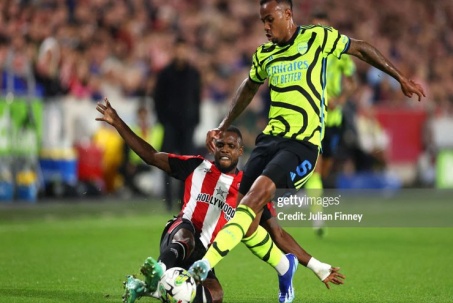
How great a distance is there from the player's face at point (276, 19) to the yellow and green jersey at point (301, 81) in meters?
0.12

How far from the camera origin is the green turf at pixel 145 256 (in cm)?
800

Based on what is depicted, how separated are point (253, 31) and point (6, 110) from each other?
886 centimetres

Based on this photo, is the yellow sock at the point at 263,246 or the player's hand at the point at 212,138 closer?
the yellow sock at the point at 263,246

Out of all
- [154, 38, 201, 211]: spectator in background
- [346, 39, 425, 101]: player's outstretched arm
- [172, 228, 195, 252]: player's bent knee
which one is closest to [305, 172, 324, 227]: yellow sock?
[154, 38, 201, 211]: spectator in background

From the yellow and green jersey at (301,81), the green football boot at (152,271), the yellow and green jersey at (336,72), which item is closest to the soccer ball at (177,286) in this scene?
the green football boot at (152,271)

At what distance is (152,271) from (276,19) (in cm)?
224

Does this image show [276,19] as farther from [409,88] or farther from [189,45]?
[189,45]

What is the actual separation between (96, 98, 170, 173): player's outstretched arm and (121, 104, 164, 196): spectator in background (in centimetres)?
1048

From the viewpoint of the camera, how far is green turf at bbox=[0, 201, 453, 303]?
800 cm

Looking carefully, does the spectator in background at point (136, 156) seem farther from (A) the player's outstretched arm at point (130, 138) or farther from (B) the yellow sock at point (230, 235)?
(B) the yellow sock at point (230, 235)

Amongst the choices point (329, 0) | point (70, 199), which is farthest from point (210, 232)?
point (329, 0)

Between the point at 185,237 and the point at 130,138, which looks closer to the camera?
the point at 185,237

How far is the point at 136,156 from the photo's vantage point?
18406 mm

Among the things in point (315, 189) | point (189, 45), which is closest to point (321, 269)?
point (315, 189)
